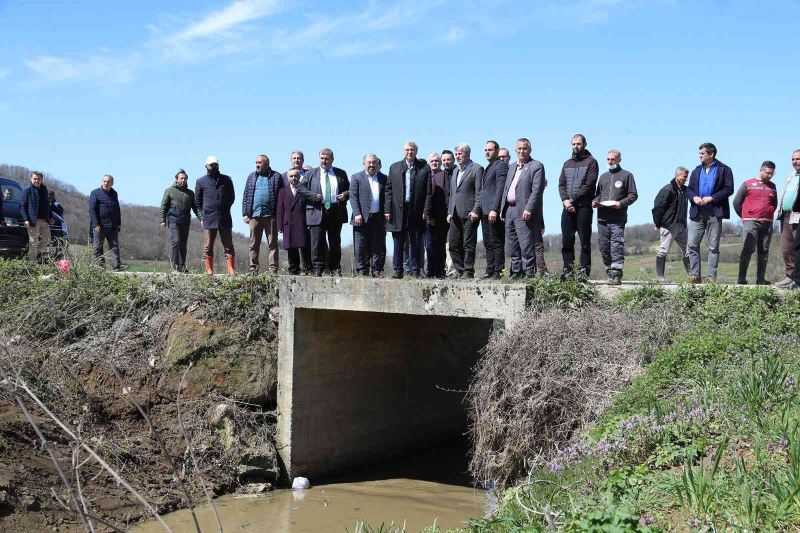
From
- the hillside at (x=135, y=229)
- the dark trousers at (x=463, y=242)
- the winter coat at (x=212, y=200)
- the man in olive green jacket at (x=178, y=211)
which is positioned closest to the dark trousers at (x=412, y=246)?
the dark trousers at (x=463, y=242)

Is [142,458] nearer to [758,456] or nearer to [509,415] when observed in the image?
[509,415]

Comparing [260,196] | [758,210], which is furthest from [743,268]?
[260,196]

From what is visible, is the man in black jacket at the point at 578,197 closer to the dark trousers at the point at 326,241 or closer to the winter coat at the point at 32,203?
the dark trousers at the point at 326,241

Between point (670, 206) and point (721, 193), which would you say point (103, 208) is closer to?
point (670, 206)

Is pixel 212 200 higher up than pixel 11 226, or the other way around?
pixel 212 200

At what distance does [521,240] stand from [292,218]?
3879 mm

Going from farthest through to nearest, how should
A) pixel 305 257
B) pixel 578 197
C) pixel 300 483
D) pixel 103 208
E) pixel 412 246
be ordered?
pixel 103 208 < pixel 305 257 < pixel 412 246 < pixel 300 483 < pixel 578 197

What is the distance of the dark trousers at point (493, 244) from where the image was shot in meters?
11.8

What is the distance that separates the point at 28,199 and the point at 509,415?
12.3m

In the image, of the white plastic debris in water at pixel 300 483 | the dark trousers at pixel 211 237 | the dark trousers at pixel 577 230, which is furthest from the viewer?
the dark trousers at pixel 211 237

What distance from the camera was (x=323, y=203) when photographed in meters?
12.7

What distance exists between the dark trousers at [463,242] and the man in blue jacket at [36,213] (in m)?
9.02

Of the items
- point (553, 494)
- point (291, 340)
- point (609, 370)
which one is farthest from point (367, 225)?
point (553, 494)

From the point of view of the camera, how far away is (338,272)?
12852 mm
